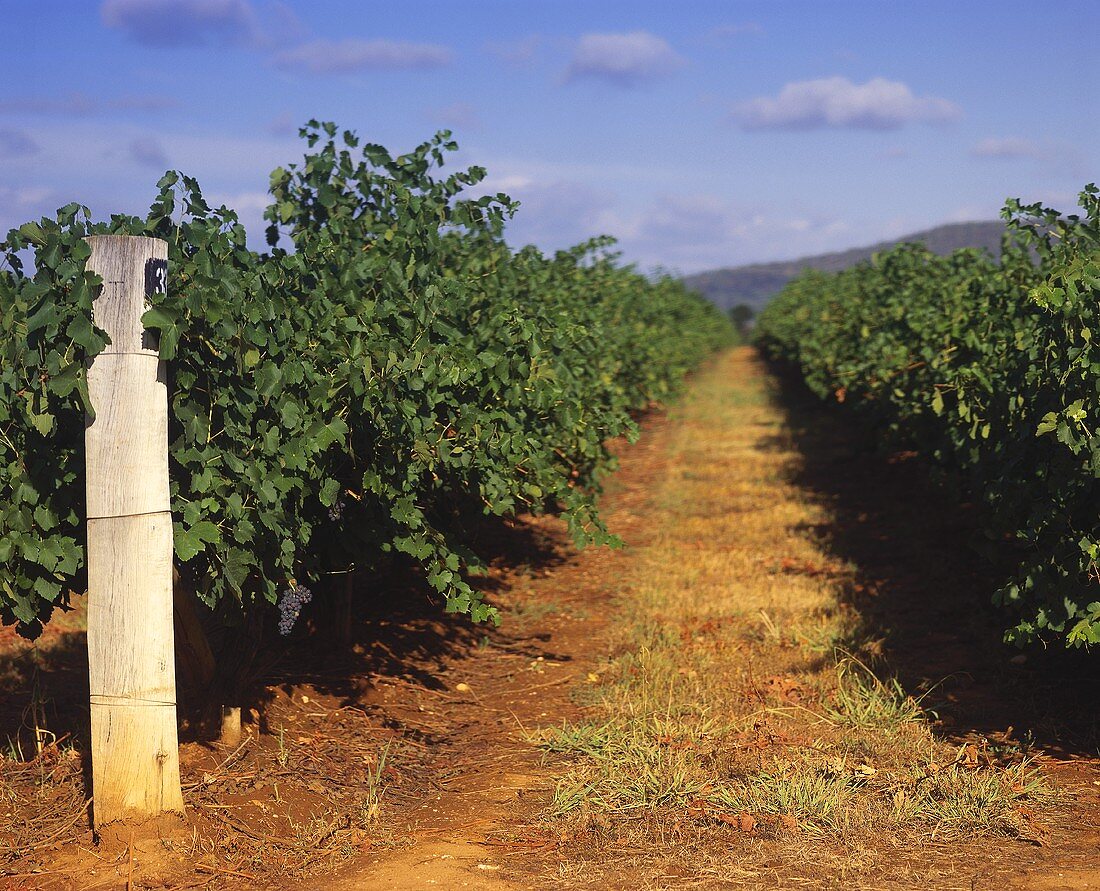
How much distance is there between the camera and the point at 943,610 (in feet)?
27.0

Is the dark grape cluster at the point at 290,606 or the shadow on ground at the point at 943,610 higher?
the dark grape cluster at the point at 290,606

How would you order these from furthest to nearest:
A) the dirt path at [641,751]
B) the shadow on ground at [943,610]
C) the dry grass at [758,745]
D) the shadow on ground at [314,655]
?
the shadow on ground at [943,610] → the shadow on ground at [314,655] → the dry grass at [758,745] → the dirt path at [641,751]

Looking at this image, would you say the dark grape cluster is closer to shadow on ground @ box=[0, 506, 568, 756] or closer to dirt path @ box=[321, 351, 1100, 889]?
shadow on ground @ box=[0, 506, 568, 756]

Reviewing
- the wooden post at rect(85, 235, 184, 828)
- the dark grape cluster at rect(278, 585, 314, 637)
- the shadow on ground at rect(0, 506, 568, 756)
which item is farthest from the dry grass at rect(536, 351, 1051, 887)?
the wooden post at rect(85, 235, 184, 828)

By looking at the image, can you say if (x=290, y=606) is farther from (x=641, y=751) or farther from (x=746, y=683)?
(x=746, y=683)

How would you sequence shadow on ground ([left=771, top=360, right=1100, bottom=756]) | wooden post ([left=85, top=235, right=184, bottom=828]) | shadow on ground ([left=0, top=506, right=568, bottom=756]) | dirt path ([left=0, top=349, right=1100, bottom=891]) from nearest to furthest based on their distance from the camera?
wooden post ([left=85, top=235, right=184, bottom=828]), dirt path ([left=0, top=349, right=1100, bottom=891]), shadow on ground ([left=0, top=506, right=568, bottom=756]), shadow on ground ([left=771, top=360, right=1100, bottom=756])

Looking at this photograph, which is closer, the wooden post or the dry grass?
the wooden post

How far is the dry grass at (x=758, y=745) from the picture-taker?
4559 millimetres

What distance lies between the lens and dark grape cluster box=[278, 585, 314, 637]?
5590 millimetres

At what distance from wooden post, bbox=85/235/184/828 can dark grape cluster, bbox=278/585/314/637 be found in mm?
1344

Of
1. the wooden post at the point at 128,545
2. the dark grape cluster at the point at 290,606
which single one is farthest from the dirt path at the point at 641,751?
the dark grape cluster at the point at 290,606

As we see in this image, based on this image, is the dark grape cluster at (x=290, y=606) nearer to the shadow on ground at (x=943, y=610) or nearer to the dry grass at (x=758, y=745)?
the dry grass at (x=758, y=745)

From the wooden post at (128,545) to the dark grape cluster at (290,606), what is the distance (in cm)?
134

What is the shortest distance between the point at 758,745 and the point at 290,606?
253cm
